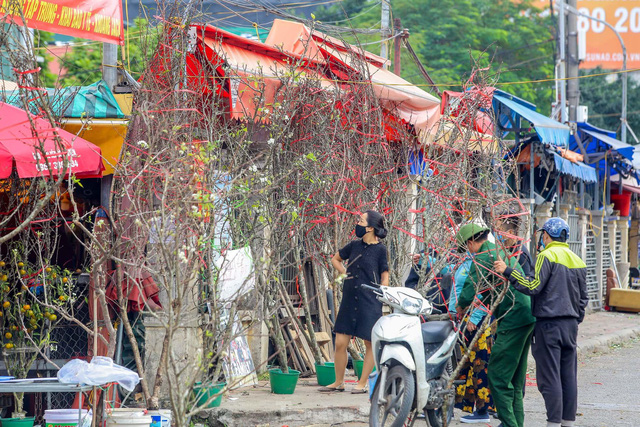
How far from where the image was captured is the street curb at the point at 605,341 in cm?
1261

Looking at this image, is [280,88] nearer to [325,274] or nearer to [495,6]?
[325,274]

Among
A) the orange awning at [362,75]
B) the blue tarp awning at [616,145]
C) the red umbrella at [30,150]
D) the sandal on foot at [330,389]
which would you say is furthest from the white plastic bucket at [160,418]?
the blue tarp awning at [616,145]

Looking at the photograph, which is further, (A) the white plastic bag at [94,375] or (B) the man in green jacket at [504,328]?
(B) the man in green jacket at [504,328]

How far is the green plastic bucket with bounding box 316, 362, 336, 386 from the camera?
8.33 meters

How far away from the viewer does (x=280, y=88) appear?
27.7ft

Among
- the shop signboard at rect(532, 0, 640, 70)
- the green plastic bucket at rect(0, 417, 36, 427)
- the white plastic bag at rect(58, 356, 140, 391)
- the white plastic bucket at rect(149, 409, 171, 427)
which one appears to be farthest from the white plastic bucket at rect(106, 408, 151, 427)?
the shop signboard at rect(532, 0, 640, 70)

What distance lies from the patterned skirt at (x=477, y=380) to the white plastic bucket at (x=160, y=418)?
2914 mm

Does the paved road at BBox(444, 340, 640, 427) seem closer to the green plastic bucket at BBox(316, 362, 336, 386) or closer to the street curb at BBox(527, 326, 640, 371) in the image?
the street curb at BBox(527, 326, 640, 371)

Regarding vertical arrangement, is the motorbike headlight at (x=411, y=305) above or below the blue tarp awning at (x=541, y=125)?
below

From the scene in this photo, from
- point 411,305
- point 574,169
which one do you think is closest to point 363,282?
point 411,305

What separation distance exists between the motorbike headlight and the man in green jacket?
0.52 m

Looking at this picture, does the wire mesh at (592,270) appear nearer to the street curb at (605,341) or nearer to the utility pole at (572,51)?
the utility pole at (572,51)

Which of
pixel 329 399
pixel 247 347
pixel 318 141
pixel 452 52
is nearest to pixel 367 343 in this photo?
pixel 329 399

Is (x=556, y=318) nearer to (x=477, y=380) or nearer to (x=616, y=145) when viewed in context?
(x=477, y=380)
